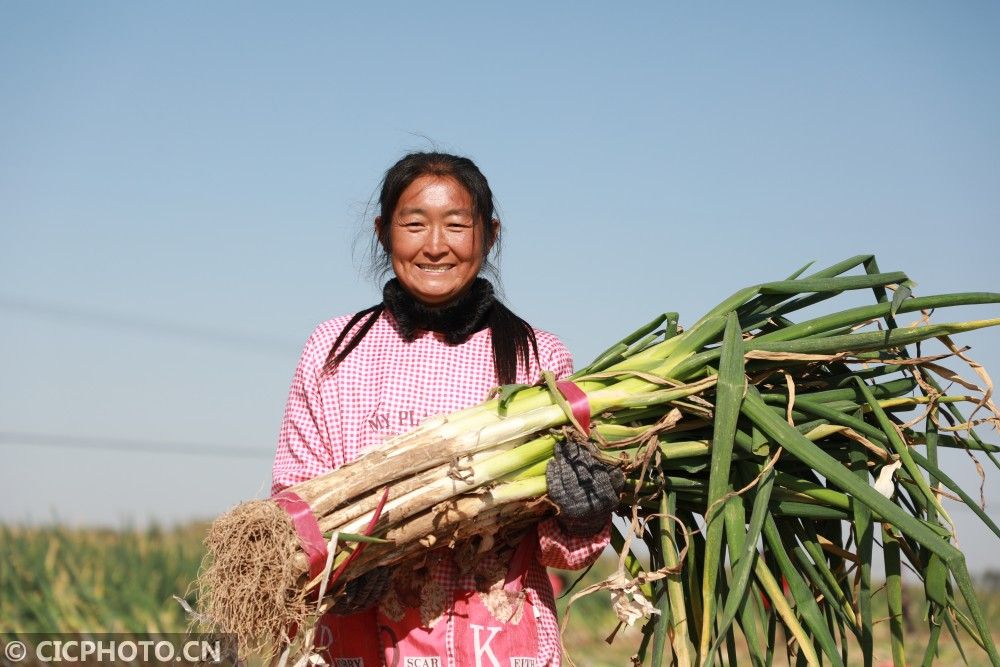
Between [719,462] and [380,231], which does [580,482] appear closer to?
[719,462]

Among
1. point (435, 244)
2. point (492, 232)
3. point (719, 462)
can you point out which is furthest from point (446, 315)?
point (719, 462)

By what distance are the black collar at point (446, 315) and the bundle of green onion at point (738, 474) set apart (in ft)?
1.17

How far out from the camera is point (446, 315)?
7.95ft

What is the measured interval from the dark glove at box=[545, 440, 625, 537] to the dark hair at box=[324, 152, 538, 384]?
0.33 m

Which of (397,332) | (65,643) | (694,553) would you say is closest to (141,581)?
(65,643)

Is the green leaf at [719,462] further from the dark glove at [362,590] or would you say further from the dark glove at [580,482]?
the dark glove at [362,590]

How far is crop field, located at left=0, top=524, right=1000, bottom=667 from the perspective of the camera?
618 cm

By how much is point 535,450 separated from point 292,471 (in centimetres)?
55

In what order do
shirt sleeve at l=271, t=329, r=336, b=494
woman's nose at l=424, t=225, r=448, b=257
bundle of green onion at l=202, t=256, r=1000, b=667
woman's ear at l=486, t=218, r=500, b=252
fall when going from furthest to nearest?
woman's ear at l=486, t=218, r=500, b=252 < woman's nose at l=424, t=225, r=448, b=257 < shirt sleeve at l=271, t=329, r=336, b=494 < bundle of green onion at l=202, t=256, r=1000, b=667

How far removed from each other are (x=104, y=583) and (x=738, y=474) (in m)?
5.58

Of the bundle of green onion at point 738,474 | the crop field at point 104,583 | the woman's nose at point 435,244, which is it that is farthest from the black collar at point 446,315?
the crop field at point 104,583

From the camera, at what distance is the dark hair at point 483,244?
2.35 metres

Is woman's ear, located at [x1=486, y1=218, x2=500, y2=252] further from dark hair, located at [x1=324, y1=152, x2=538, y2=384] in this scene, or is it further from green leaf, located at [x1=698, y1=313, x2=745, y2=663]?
green leaf, located at [x1=698, y1=313, x2=745, y2=663]

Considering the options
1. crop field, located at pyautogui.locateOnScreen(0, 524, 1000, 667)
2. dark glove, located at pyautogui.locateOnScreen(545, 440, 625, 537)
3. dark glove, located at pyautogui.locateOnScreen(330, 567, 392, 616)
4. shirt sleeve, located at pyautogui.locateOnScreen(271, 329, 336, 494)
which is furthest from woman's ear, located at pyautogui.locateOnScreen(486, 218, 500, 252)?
crop field, located at pyautogui.locateOnScreen(0, 524, 1000, 667)
